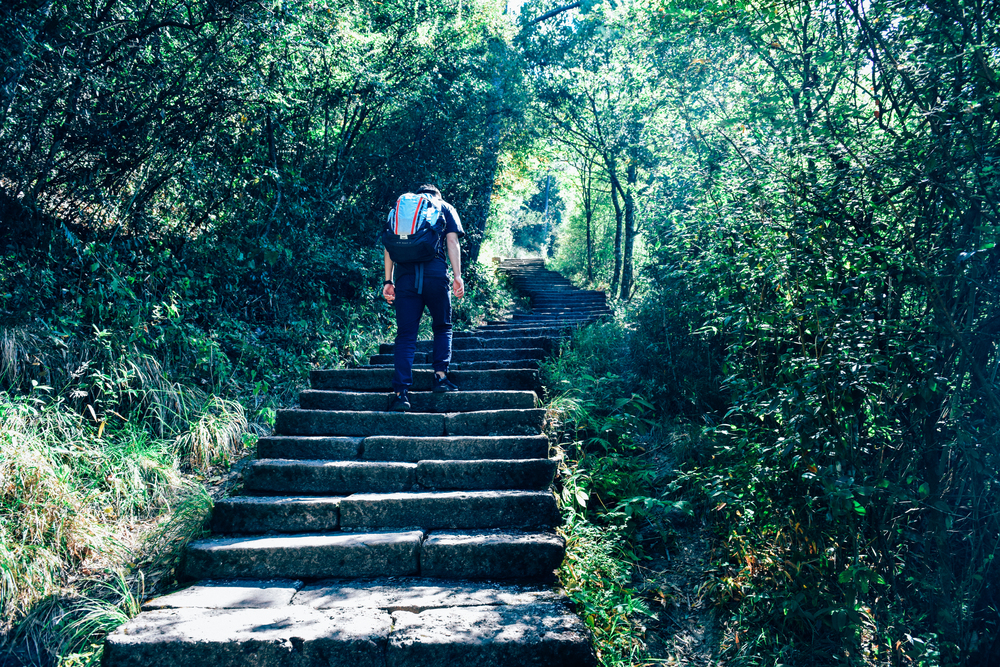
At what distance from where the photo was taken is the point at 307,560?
10.5ft

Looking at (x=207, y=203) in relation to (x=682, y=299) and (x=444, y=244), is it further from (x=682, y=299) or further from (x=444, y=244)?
(x=682, y=299)

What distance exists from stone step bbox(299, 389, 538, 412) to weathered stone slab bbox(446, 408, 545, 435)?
300mm

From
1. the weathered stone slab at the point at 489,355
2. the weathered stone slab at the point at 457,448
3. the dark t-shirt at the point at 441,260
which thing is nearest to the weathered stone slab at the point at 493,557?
→ the weathered stone slab at the point at 457,448

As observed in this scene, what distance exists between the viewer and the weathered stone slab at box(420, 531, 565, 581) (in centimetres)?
311

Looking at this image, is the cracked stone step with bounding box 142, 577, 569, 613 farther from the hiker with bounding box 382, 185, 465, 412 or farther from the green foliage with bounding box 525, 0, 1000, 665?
the hiker with bounding box 382, 185, 465, 412

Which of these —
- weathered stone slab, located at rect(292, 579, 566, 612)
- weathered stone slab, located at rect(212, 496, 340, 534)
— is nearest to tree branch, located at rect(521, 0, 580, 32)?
weathered stone slab, located at rect(212, 496, 340, 534)

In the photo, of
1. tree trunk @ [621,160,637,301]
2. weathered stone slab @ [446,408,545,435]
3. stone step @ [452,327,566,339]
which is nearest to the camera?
weathered stone slab @ [446,408,545,435]

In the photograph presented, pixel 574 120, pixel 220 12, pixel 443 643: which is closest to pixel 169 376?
pixel 220 12

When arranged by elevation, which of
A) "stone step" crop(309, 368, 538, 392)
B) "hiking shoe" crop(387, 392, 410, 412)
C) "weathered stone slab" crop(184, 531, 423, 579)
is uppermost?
"stone step" crop(309, 368, 538, 392)

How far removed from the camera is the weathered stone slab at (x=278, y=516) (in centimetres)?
350

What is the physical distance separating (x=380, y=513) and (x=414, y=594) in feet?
2.23

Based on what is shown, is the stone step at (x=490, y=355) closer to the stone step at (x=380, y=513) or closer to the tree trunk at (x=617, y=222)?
the stone step at (x=380, y=513)

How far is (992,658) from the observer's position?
8.50ft

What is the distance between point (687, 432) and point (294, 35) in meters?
5.67
